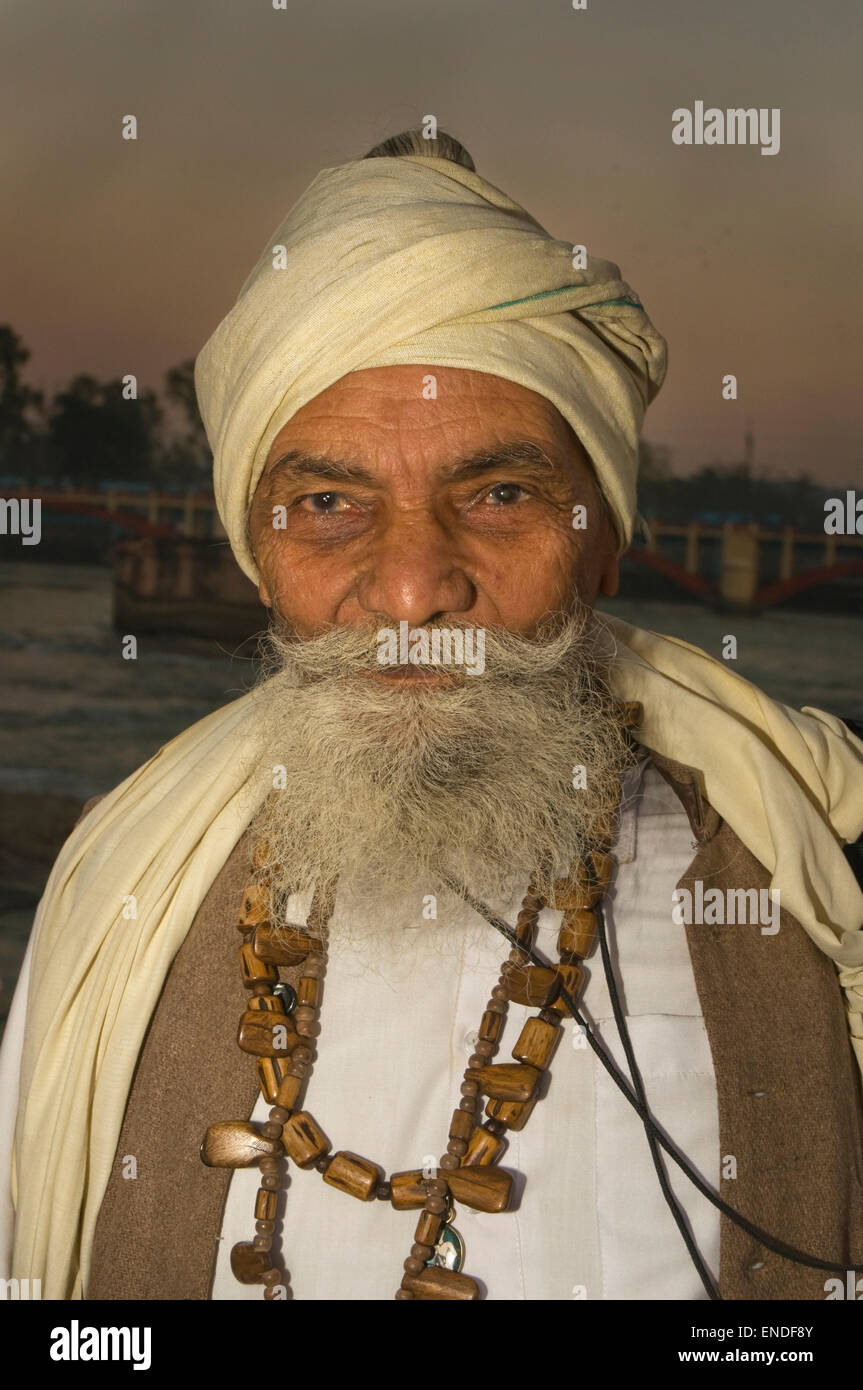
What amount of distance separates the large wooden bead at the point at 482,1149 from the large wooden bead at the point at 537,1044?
10cm

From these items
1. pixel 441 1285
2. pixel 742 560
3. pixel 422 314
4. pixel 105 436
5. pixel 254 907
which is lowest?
pixel 441 1285

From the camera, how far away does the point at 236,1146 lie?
1521 mm

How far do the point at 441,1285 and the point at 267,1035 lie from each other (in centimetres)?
35

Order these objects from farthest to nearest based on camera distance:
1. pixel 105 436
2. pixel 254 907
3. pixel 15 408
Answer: pixel 105 436
pixel 15 408
pixel 254 907

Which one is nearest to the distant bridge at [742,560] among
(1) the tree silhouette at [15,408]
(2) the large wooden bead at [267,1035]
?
(1) the tree silhouette at [15,408]

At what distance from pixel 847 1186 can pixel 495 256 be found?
1.25 metres

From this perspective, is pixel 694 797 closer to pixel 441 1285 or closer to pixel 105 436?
pixel 441 1285

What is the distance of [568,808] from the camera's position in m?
1.70

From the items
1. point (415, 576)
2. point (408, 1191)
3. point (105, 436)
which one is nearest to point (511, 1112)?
point (408, 1191)

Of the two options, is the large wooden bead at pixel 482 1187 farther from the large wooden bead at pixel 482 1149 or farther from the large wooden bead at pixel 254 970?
the large wooden bead at pixel 254 970

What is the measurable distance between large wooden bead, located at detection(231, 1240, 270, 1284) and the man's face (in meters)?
0.76

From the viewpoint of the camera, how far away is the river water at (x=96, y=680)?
16.8 ft

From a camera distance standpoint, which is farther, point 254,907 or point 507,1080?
point 254,907

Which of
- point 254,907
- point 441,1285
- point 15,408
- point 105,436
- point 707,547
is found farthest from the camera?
point 707,547
